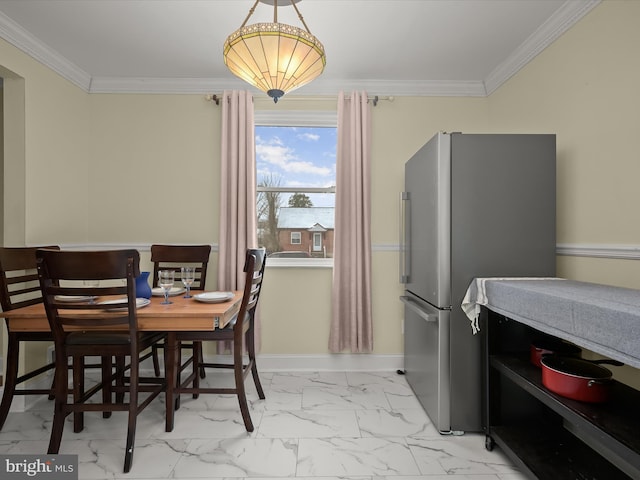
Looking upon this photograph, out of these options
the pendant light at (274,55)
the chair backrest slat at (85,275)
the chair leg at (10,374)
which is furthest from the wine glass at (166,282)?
the pendant light at (274,55)

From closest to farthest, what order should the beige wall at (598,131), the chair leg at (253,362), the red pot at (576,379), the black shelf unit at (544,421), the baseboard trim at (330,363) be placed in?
the black shelf unit at (544,421)
the red pot at (576,379)
the beige wall at (598,131)
the chair leg at (253,362)
the baseboard trim at (330,363)

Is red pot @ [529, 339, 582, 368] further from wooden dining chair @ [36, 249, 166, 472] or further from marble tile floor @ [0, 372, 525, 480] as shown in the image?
wooden dining chair @ [36, 249, 166, 472]

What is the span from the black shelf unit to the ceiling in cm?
188

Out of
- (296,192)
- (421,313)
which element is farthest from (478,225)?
(296,192)

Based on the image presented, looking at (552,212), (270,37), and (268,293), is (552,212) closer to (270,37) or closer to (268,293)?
(270,37)

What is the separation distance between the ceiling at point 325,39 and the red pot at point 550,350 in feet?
6.09

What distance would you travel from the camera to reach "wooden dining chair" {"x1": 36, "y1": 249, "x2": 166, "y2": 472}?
1610mm

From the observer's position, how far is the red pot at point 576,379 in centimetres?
130

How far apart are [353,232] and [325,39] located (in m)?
1.46

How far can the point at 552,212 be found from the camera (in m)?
1.93

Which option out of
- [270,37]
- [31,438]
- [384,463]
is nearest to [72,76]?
[270,37]

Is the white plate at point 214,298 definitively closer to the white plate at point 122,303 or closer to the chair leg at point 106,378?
the white plate at point 122,303

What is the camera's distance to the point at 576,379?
52.0 inches

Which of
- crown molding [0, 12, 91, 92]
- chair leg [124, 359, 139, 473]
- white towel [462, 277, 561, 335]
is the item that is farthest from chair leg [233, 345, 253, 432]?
crown molding [0, 12, 91, 92]
